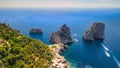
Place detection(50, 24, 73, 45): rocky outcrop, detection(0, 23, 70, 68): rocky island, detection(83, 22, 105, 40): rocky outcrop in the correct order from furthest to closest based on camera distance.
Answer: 1. detection(83, 22, 105, 40): rocky outcrop
2. detection(50, 24, 73, 45): rocky outcrop
3. detection(0, 23, 70, 68): rocky island

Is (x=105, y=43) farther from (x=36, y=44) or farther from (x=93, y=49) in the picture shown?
(x=36, y=44)

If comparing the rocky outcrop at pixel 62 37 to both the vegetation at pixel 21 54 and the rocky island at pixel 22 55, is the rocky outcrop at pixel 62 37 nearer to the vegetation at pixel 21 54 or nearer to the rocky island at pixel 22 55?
the rocky island at pixel 22 55

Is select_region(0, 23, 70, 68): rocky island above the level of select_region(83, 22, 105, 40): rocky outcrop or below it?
above

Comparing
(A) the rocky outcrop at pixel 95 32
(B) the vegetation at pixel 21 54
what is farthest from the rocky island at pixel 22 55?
(A) the rocky outcrop at pixel 95 32

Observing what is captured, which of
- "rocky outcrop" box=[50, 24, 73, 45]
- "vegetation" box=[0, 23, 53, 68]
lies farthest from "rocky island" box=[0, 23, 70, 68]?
"rocky outcrop" box=[50, 24, 73, 45]

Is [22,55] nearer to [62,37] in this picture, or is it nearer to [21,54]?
[21,54]

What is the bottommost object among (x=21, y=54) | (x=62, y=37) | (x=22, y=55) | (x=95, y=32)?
(x=62, y=37)

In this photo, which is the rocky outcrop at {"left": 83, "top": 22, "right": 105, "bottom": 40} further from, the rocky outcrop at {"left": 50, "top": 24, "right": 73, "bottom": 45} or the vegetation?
the vegetation

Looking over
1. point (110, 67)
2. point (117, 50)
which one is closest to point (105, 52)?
point (117, 50)

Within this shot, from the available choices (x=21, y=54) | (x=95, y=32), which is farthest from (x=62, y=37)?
(x=21, y=54)
